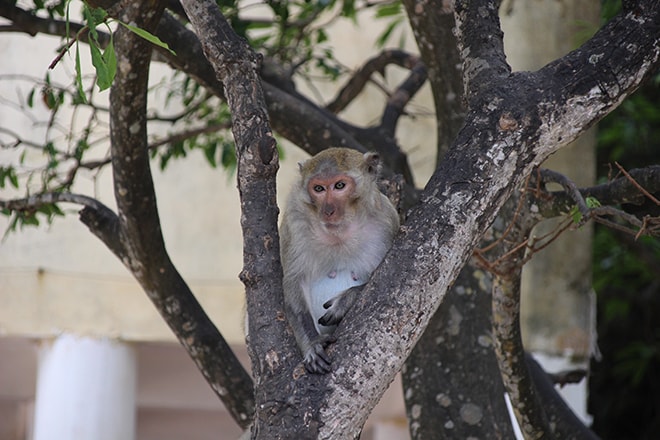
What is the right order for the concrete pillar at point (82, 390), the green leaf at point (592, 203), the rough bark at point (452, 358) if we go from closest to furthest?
the green leaf at point (592, 203)
the rough bark at point (452, 358)
the concrete pillar at point (82, 390)

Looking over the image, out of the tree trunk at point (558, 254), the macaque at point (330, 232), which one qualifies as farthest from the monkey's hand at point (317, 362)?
the tree trunk at point (558, 254)

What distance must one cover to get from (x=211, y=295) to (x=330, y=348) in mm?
4769

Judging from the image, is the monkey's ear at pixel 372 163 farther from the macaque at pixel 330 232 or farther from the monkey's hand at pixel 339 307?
the monkey's hand at pixel 339 307

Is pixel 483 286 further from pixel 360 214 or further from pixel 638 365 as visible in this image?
pixel 638 365

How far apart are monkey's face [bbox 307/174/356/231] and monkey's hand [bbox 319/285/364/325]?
278mm

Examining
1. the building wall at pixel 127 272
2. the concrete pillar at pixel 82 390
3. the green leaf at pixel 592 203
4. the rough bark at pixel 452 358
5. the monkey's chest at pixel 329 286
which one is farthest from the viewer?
the building wall at pixel 127 272

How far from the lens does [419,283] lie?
2.47 m

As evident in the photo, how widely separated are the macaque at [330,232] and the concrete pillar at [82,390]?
3.39 m

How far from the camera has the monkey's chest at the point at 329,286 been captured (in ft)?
12.4

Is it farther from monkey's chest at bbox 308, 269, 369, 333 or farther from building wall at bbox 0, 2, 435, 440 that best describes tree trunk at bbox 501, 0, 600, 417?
monkey's chest at bbox 308, 269, 369, 333

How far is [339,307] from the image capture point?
3469 mm

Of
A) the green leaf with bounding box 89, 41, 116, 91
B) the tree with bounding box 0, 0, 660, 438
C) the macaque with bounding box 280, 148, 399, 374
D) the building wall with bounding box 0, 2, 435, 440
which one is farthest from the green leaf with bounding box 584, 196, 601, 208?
the building wall with bounding box 0, 2, 435, 440

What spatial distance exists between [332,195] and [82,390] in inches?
149

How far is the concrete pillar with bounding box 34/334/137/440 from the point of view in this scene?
6680mm
